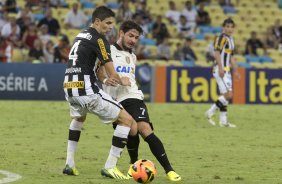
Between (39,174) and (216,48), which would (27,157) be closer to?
(39,174)

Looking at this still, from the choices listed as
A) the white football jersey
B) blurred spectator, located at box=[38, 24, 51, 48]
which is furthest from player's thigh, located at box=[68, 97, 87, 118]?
blurred spectator, located at box=[38, 24, 51, 48]

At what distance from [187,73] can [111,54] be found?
14695 mm

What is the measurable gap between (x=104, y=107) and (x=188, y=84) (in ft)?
50.6

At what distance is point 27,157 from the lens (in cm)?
1250

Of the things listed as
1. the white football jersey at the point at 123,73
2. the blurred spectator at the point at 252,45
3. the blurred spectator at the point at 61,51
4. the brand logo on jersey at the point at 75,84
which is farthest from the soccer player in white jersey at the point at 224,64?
the blurred spectator at the point at 252,45

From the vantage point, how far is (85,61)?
10.2 meters

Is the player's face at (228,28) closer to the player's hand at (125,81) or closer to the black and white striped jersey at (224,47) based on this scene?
the black and white striped jersey at (224,47)

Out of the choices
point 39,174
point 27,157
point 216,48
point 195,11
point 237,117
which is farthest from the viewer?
point 195,11

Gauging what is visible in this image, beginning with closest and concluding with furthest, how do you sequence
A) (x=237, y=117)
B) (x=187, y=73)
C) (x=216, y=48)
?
(x=216, y=48)
(x=237, y=117)
(x=187, y=73)

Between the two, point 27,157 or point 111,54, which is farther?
point 27,157

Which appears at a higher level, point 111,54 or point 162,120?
point 111,54

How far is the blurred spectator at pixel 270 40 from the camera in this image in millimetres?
31328

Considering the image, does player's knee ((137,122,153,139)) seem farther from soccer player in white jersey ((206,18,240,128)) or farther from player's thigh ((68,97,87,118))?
soccer player in white jersey ((206,18,240,128))

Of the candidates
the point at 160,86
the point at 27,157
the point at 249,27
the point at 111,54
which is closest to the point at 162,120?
the point at 160,86
